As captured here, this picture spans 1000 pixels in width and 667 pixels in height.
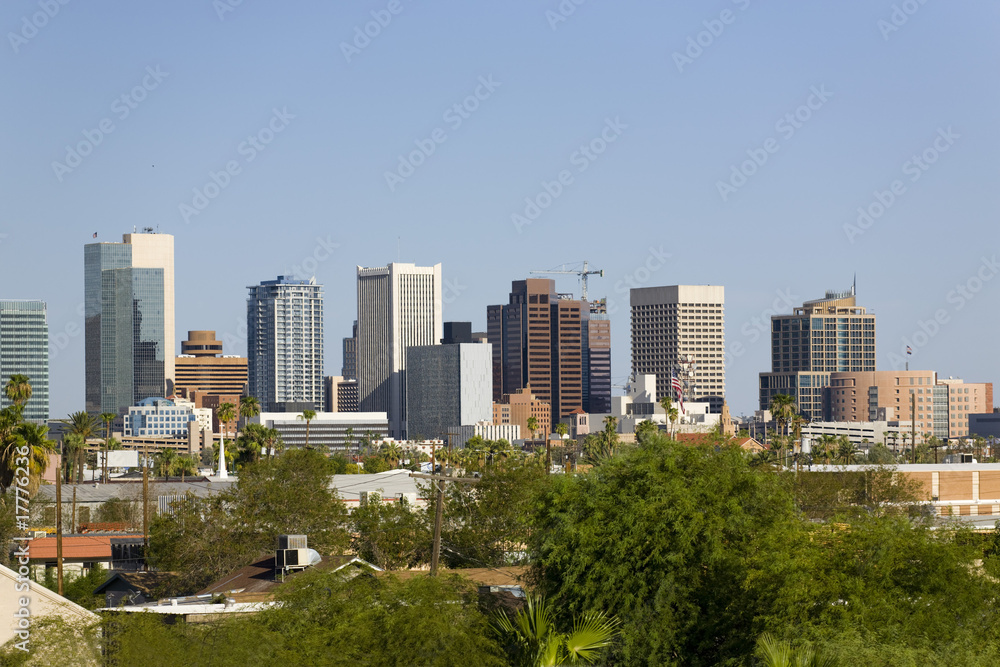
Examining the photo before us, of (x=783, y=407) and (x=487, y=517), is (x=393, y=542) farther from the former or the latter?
(x=783, y=407)

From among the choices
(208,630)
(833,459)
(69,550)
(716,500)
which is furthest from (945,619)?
(833,459)

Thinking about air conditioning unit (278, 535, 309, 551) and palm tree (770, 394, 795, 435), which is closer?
air conditioning unit (278, 535, 309, 551)

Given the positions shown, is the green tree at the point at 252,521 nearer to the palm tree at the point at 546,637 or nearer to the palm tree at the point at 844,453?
the palm tree at the point at 546,637

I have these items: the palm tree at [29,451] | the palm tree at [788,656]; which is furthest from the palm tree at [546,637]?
the palm tree at [29,451]

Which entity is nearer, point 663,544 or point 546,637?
point 546,637

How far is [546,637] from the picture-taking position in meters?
33.0

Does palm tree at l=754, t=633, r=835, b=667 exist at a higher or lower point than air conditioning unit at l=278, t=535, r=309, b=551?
higher

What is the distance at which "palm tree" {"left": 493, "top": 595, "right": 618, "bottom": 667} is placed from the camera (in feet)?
103

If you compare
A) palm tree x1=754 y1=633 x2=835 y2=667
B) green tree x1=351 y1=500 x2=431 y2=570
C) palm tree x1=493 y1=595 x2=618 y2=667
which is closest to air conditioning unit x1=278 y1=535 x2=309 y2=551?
palm tree x1=493 y1=595 x2=618 y2=667

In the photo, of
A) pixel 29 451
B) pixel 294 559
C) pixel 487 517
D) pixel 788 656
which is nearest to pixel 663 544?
pixel 788 656

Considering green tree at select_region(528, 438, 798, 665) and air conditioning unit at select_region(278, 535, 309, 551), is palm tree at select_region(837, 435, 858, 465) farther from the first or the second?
air conditioning unit at select_region(278, 535, 309, 551)

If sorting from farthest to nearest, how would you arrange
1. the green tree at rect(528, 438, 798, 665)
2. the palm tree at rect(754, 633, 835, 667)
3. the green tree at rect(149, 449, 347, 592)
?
the green tree at rect(149, 449, 347, 592), the green tree at rect(528, 438, 798, 665), the palm tree at rect(754, 633, 835, 667)

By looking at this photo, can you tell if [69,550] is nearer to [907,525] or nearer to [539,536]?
[539,536]

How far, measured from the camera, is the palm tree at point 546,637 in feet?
103
